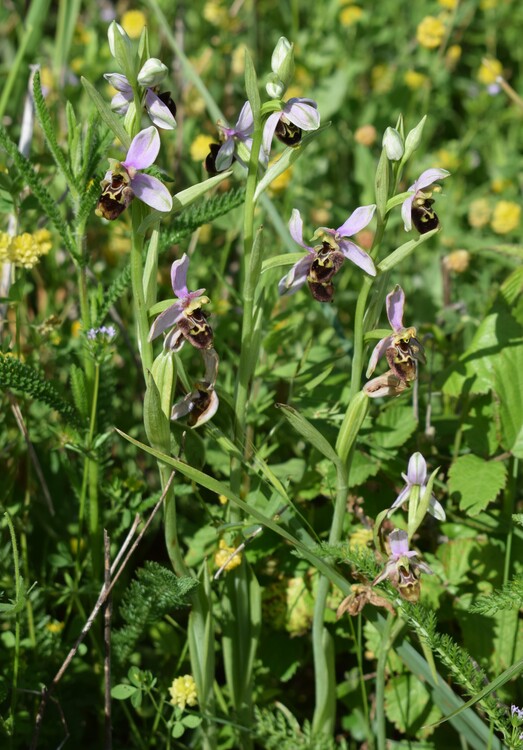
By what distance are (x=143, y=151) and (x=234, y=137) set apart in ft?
0.80

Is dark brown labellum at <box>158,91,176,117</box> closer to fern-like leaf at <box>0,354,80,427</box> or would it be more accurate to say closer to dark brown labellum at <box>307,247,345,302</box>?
dark brown labellum at <box>307,247,345,302</box>

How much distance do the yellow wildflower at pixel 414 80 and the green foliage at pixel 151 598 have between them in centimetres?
268

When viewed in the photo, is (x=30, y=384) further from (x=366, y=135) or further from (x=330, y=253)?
(x=366, y=135)

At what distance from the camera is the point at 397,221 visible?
9.75ft

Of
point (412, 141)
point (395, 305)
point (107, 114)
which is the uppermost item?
point (107, 114)

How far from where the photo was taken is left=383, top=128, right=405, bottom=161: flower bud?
133 centimetres

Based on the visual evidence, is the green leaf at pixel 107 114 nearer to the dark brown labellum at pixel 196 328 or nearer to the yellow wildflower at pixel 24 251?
the dark brown labellum at pixel 196 328

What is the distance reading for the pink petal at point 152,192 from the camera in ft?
4.24

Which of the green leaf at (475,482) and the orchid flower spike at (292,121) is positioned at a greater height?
the orchid flower spike at (292,121)

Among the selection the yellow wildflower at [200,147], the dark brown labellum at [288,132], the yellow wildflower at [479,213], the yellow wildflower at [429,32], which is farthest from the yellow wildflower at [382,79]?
the dark brown labellum at [288,132]

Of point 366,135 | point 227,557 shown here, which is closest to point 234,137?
point 227,557

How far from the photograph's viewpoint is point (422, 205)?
1370 millimetres

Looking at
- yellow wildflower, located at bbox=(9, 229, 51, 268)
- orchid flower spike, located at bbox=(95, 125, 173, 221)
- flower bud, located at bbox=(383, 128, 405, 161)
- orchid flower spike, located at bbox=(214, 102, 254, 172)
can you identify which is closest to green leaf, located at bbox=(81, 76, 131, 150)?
orchid flower spike, located at bbox=(95, 125, 173, 221)

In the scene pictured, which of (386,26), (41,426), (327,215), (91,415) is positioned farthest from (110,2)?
(91,415)
